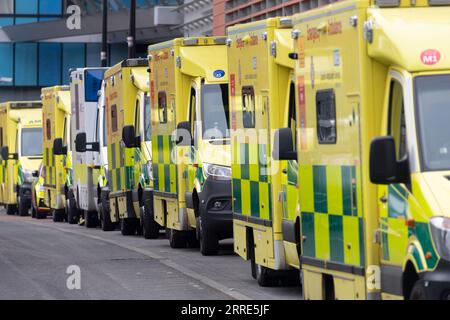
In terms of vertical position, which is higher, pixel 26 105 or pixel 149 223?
pixel 26 105

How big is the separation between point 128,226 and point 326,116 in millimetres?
14923

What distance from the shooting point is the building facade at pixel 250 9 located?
4056 centimetres

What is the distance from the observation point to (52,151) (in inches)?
1390

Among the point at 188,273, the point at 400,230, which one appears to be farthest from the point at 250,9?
the point at 400,230

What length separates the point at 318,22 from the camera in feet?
40.1

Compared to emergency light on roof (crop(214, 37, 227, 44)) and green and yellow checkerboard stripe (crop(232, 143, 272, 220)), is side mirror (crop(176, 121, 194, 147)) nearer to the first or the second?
emergency light on roof (crop(214, 37, 227, 44))

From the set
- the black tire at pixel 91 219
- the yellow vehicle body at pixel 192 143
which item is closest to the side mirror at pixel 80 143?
the black tire at pixel 91 219

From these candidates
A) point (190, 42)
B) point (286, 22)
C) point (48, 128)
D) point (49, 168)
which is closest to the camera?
point (286, 22)

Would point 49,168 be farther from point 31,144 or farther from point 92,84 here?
point 92,84

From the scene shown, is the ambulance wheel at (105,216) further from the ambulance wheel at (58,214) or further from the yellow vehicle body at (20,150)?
the yellow vehicle body at (20,150)

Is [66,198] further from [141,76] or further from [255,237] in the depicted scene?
[255,237]

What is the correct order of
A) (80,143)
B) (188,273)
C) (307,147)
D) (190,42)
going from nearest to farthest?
(307,147)
(188,273)
(190,42)
(80,143)

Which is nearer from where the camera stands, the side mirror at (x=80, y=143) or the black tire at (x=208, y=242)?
the black tire at (x=208, y=242)

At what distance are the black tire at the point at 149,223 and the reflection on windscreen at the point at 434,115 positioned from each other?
46.1 feet
